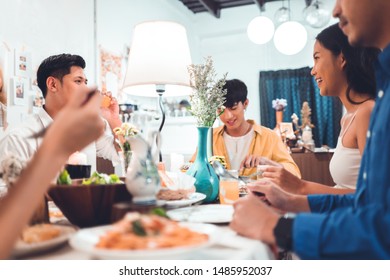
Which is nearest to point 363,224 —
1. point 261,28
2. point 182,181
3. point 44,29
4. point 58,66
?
point 182,181

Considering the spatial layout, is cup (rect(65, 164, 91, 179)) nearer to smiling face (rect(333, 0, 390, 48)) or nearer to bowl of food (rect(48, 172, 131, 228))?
bowl of food (rect(48, 172, 131, 228))

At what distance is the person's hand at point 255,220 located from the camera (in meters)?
0.60

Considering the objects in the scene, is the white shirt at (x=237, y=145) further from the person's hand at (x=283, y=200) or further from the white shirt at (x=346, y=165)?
the person's hand at (x=283, y=200)

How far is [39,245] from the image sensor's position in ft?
1.70

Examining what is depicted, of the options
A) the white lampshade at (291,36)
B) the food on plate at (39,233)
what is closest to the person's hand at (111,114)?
the food on plate at (39,233)

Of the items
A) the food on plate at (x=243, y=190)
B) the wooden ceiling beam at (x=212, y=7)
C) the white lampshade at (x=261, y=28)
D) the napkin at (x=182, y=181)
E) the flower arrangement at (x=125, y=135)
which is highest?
the wooden ceiling beam at (x=212, y=7)

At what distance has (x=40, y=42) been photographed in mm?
2354

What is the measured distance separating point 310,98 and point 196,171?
3.98 m

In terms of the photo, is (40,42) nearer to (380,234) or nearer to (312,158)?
(312,158)

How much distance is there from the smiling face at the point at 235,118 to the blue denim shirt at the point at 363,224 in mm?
1606

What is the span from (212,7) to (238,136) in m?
3.03

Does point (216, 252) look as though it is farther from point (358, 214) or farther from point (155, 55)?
point (155, 55)

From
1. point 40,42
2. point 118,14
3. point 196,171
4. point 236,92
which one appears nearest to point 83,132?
point 196,171

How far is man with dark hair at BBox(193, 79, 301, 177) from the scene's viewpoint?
212 cm
